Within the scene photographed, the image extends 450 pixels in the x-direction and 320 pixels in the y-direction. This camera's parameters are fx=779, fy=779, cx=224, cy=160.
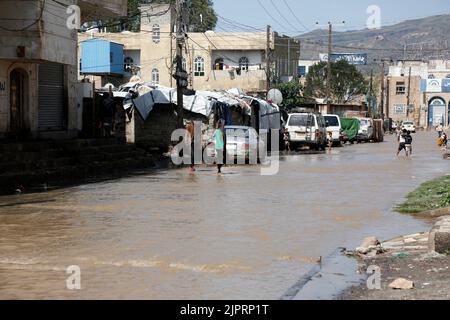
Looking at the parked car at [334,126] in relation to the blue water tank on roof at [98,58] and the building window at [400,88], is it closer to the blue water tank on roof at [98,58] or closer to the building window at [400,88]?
the blue water tank on roof at [98,58]

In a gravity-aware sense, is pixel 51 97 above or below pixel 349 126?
above

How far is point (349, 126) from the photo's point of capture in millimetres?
56969

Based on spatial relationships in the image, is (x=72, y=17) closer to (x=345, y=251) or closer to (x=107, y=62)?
(x=345, y=251)

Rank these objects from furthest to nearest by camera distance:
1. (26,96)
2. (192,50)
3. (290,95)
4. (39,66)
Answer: (192,50) < (290,95) < (39,66) < (26,96)

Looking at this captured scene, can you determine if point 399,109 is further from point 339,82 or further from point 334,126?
point 334,126

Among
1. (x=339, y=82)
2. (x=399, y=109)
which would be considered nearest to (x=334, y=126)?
(x=339, y=82)

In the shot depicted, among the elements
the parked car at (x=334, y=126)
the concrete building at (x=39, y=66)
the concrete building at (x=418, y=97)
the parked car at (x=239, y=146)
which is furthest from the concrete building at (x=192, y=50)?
the concrete building at (x=418, y=97)

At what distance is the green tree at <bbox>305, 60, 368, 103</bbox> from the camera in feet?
273

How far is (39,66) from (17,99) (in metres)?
1.82

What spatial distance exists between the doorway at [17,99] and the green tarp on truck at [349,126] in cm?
3620

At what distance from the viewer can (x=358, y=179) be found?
74.7ft

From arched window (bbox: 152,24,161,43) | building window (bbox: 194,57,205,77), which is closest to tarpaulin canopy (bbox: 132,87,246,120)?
arched window (bbox: 152,24,161,43)

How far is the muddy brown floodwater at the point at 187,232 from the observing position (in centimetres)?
854
